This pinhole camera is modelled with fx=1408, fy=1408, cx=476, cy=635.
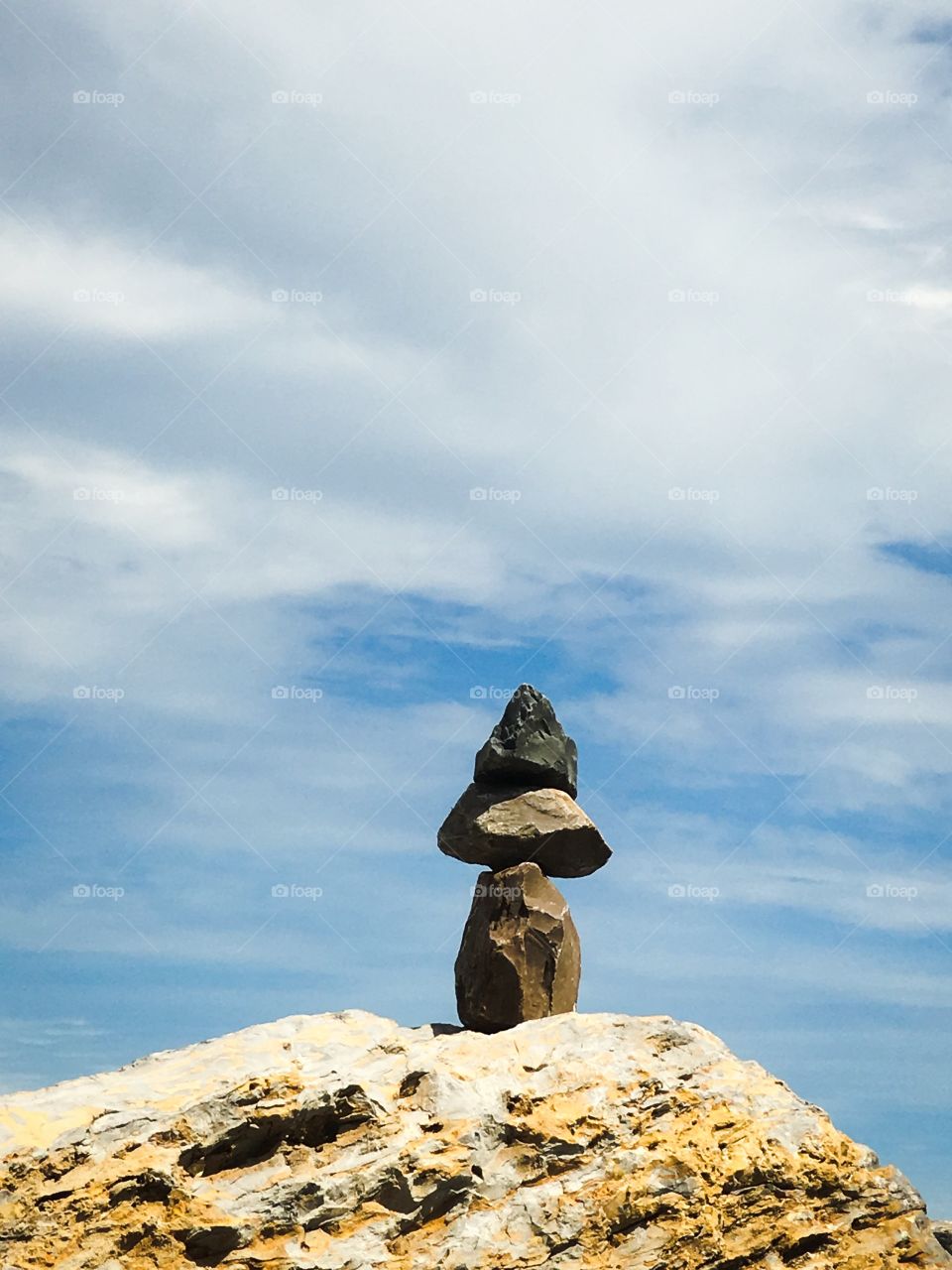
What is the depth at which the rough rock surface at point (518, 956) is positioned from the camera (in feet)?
55.6

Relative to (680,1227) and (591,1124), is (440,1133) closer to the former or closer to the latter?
(591,1124)

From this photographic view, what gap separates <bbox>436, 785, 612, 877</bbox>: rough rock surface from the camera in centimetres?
1761

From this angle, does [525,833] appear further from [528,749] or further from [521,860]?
[528,749]

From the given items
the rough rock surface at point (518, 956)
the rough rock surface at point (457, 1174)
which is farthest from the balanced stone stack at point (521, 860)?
the rough rock surface at point (457, 1174)

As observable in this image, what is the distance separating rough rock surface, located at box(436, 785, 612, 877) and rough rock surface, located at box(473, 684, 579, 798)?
0.21 meters

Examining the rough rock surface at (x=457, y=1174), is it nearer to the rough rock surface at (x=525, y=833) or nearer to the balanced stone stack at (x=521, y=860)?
the balanced stone stack at (x=521, y=860)

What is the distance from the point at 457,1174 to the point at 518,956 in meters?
3.21

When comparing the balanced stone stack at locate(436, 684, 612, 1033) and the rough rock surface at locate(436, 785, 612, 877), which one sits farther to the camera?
the rough rock surface at locate(436, 785, 612, 877)

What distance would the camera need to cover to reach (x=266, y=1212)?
1420cm

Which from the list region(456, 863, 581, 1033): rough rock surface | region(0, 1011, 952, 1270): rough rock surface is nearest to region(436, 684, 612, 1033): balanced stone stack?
region(456, 863, 581, 1033): rough rock surface

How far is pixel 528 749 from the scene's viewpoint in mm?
17984

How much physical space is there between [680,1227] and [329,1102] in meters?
3.81
